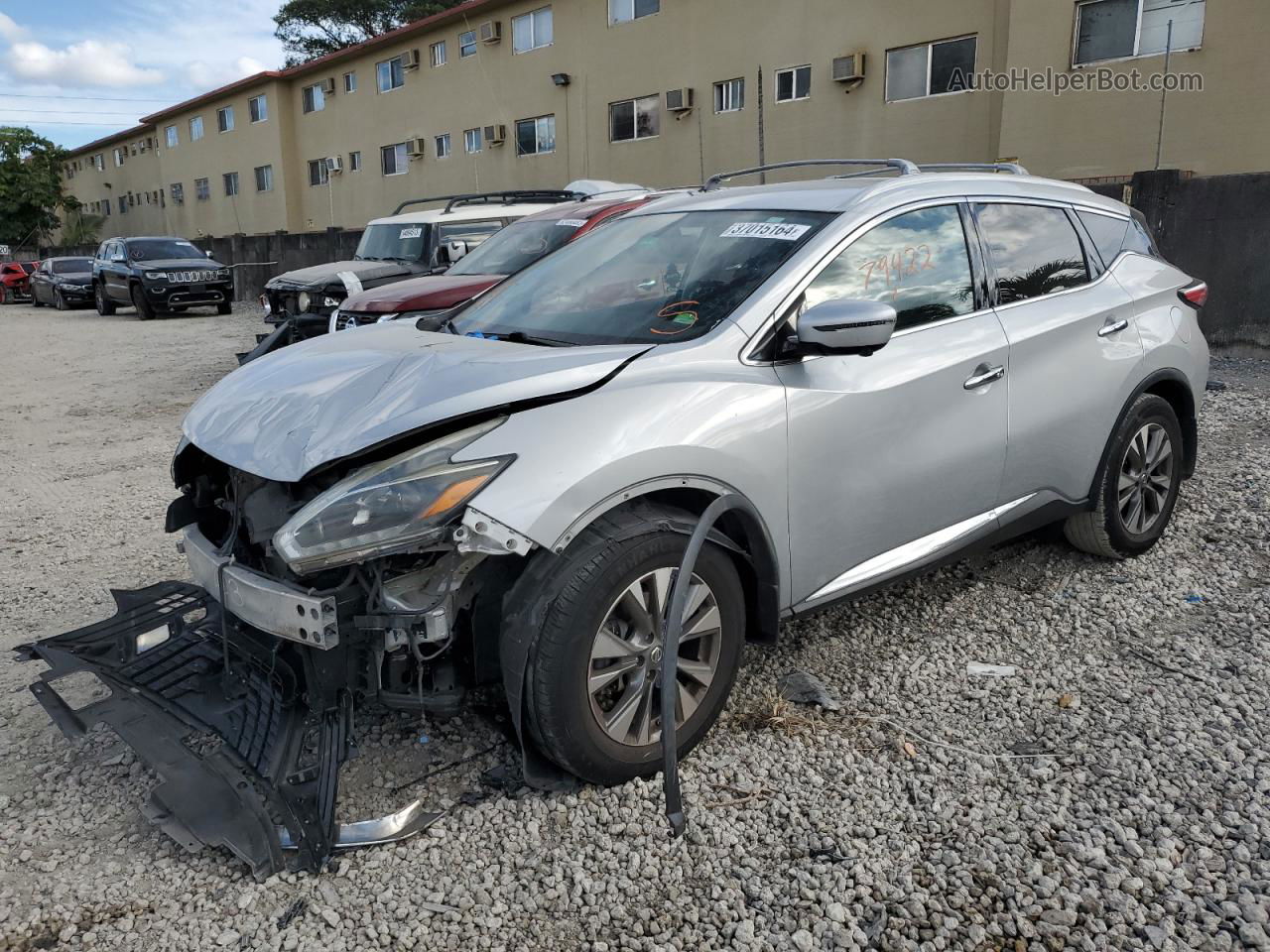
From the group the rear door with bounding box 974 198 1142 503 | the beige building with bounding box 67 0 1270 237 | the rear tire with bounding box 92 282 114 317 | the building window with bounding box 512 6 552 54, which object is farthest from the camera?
the building window with bounding box 512 6 552 54

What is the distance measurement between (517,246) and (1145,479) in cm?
575

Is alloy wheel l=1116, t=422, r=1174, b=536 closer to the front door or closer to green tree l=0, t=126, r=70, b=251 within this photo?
the front door

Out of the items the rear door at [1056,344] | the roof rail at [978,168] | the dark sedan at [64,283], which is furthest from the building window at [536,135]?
the rear door at [1056,344]

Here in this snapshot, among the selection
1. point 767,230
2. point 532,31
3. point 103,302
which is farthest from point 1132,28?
point 103,302

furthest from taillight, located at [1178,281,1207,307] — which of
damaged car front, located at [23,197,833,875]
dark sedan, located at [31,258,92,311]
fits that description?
dark sedan, located at [31,258,92,311]

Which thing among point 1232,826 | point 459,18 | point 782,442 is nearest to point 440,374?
point 782,442

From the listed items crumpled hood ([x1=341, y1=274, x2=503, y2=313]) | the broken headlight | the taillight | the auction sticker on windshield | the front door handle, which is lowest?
the broken headlight

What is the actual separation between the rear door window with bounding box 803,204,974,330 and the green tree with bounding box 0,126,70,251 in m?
59.7

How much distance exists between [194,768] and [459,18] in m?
27.2

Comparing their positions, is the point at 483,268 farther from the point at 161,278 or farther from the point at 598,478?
the point at 161,278

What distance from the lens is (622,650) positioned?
2707 millimetres

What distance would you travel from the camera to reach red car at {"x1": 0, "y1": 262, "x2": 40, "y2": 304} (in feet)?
104

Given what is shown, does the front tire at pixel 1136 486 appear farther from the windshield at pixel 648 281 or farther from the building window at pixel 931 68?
the building window at pixel 931 68

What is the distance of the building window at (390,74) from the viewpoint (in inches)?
1145
